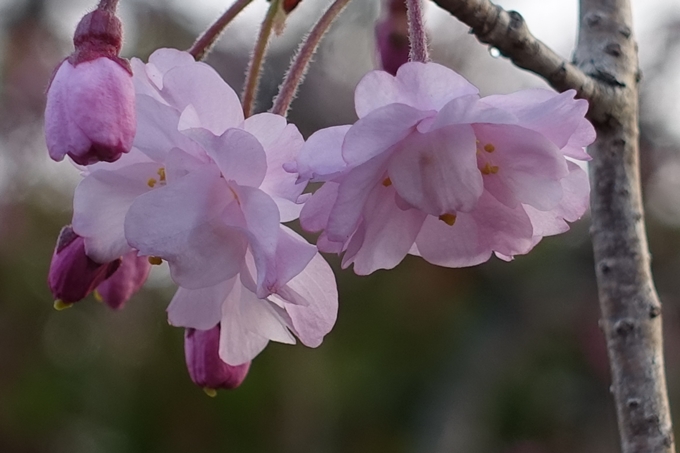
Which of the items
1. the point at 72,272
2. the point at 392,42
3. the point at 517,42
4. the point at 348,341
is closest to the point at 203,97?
the point at 72,272

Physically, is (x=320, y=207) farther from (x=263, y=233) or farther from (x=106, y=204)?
(x=106, y=204)

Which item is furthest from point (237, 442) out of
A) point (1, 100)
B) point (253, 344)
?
point (253, 344)

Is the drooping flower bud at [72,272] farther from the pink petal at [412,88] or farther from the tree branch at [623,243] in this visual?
the tree branch at [623,243]

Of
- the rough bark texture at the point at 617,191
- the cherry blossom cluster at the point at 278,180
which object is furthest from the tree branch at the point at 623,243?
the cherry blossom cluster at the point at 278,180

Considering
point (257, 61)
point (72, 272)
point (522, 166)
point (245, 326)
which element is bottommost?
point (72, 272)

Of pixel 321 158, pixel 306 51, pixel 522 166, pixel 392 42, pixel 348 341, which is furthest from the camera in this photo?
pixel 348 341

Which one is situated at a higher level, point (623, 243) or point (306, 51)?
point (623, 243)

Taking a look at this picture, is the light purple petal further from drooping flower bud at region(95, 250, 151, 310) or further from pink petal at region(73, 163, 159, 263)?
drooping flower bud at region(95, 250, 151, 310)
